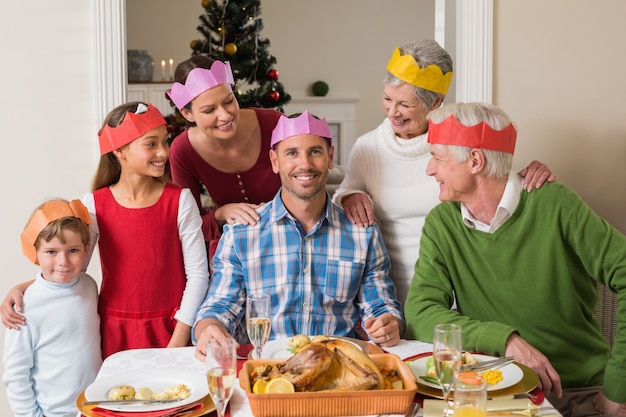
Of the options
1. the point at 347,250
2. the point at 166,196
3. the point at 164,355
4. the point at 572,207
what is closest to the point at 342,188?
the point at 347,250

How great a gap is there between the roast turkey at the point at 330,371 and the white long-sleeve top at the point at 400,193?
3.39 ft

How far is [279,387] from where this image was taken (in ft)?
5.04

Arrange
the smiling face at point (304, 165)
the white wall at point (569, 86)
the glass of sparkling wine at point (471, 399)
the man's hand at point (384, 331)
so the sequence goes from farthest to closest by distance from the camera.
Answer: the white wall at point (569, 86) < the smiling face at point (304, 165) < the man's hand at point (384, 331) < the glass of sparkling wine at point (471, 399)

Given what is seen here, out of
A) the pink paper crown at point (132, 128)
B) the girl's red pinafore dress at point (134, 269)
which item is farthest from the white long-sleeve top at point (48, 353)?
the pink paper crown at point (132, 128)

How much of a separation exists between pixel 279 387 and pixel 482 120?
3.51 feet

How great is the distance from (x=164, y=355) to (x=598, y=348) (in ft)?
4.16

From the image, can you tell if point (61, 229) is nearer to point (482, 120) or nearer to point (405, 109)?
point (405, 109)

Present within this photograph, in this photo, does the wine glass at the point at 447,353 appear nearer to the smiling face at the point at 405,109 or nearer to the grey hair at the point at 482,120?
the grey hair at the point at 482,120

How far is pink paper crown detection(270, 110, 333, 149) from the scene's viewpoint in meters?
2.34

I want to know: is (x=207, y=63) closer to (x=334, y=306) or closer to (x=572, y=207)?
(x=334, y=306)

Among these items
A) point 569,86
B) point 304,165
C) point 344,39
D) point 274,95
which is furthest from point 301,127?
point 344,39

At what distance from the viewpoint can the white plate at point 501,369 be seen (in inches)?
65.9

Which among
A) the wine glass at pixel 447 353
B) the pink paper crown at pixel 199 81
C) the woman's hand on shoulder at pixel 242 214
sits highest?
the pink paper crown at pixel 199 81

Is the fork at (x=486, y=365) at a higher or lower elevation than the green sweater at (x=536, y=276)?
lower
